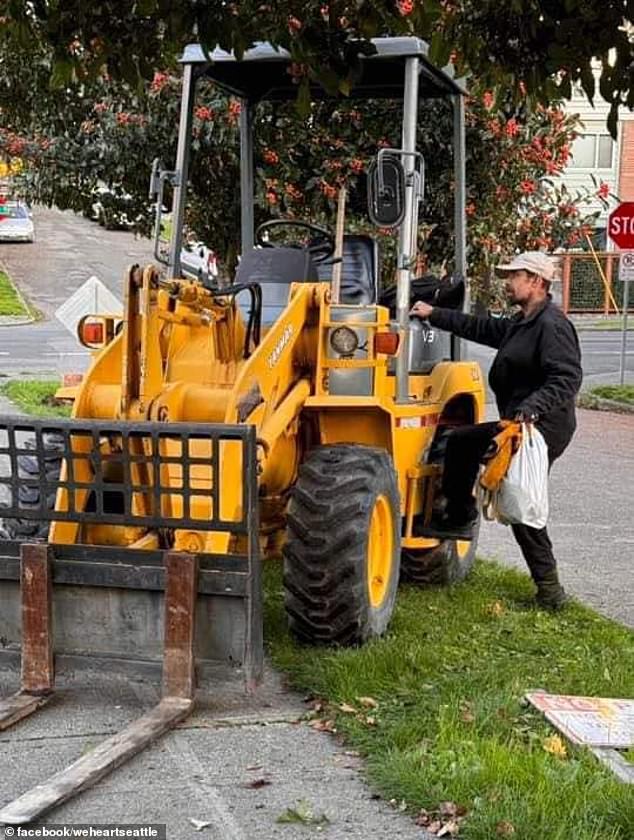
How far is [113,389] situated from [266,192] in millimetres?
4953

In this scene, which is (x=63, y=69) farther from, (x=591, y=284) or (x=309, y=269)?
(x=591, y=284)

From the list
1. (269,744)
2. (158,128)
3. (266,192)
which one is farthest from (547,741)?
(158,128)

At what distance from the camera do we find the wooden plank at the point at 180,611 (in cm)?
515

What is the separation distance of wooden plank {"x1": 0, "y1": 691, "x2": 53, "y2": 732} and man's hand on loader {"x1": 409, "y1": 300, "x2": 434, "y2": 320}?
2.86m

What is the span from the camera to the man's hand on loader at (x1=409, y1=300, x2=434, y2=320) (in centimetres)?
702

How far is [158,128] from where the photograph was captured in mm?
12383

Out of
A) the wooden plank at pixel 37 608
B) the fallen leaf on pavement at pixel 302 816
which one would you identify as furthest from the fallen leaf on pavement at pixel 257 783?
the wooden plank at pixel 37 608

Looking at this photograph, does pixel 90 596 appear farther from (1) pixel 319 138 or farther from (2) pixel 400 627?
(1) pixel 319 138

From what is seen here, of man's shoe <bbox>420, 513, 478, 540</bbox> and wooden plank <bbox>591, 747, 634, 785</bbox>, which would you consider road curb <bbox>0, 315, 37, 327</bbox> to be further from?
wooden plank <bbox>591, 747, 634, 785</bbox>

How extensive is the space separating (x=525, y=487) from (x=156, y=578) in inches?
89.5

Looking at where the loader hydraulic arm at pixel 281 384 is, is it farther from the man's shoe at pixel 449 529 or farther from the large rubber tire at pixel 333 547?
the man's shoe at pixel 449 529

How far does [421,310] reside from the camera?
23.0ft

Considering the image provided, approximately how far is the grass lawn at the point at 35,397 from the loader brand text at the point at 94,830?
34.4 feet

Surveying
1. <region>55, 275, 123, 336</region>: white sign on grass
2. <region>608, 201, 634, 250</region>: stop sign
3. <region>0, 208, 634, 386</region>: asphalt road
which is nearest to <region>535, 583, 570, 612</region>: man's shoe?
<region>0, 208, 634, 386</region>: asphalt road
